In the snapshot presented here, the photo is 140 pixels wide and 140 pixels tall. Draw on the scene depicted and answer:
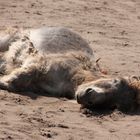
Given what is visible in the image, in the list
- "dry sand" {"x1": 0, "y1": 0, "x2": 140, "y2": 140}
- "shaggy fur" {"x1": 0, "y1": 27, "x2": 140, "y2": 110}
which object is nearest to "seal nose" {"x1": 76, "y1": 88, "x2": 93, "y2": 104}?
"shaggy fur" {"x1": 0, "y1": 27, "x2": 140, "y2": 110}

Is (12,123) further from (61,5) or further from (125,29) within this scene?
(61,5)

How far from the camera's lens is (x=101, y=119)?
7.43 meters

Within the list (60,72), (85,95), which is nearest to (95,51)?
(60,72)

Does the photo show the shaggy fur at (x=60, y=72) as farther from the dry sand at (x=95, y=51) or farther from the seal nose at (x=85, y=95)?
the dry sand at (x=95, y=51)

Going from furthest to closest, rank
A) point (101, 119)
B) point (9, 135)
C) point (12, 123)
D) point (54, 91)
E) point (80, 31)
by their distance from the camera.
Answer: point (80, 31), point (54, 91), point (101, 119), point (12, 123), point (9, 135)

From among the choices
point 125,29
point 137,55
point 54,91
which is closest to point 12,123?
point 54,91

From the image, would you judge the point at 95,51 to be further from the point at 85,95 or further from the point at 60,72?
the point at 85,95

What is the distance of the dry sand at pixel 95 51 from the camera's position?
22.4 feet

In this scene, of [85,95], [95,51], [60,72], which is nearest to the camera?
[85,95]

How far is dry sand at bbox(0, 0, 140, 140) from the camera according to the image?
6.82 meters

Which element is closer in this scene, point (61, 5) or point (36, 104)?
point (36, 104)

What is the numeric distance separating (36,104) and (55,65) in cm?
84

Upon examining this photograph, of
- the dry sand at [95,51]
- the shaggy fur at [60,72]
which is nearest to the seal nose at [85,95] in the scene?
the shaggy fur at [60,72]

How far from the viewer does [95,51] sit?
36.0 ft
